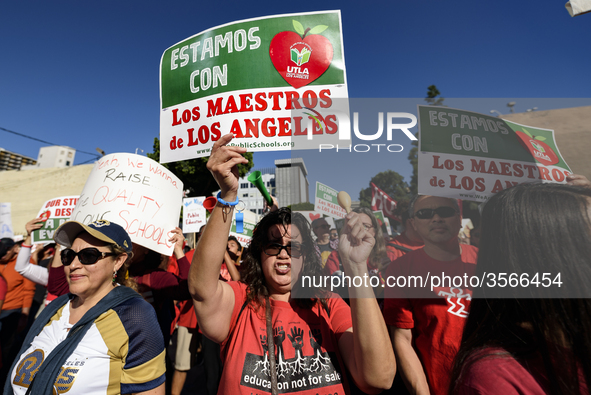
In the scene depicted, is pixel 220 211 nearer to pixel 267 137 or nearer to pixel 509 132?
pixel 267 137

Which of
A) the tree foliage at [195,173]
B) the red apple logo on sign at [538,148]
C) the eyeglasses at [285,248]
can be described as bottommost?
the eyeglasses at [285,248]

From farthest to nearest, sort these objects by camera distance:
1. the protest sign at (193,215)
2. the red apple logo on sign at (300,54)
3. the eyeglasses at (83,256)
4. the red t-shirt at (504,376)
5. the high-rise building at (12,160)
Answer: the high-rise building at (12,160) → the protest sign at (193,215) → the red apple logo on sign at (300,54) → the eyeglasses at (83,256) → the red t-shirt at (504,376)

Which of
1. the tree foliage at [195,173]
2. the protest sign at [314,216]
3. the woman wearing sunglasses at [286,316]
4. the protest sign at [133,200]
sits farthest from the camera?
the tree foliage at [195,173]

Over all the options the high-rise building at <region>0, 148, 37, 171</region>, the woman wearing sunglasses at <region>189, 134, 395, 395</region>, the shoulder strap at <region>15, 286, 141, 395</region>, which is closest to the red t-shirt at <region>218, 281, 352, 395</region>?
the woman wearing sunglasses at <region>189, 134, 395, 395</region>

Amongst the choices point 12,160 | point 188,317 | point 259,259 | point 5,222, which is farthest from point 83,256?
point 12,160

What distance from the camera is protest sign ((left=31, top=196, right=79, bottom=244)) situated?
4.41 meters

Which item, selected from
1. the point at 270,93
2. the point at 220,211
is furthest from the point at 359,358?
the point at 270,93

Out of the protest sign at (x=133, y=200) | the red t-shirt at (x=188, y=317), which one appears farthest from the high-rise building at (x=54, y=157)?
the protest sign at (x=133, y=200)

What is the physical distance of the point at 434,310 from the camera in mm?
1768

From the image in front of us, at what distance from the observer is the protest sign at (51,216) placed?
14.5 feet

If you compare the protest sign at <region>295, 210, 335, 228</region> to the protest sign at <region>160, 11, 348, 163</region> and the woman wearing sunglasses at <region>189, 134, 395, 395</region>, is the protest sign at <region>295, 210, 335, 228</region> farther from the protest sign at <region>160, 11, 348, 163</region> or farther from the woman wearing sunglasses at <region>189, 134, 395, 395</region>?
the protest sign at <region>160, 11, 348, 163</region>

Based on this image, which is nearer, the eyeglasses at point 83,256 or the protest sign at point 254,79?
the eyeglasses at point 83,256

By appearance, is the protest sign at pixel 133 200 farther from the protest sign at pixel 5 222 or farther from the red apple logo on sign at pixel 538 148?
the protest sign at pixel 5 222

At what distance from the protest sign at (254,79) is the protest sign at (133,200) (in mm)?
362
